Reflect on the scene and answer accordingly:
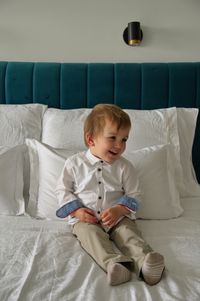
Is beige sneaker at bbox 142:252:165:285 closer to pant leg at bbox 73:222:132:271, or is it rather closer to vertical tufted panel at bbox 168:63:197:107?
pant leg at bbox 73:222:132:271

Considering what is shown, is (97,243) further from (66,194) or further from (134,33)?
(134,33)

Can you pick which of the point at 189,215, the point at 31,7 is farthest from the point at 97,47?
the point at 189,215

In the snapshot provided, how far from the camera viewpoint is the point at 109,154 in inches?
53.3

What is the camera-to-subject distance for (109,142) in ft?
4.33

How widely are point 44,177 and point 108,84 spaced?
0.70 meters

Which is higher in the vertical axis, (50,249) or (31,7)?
(31,7)

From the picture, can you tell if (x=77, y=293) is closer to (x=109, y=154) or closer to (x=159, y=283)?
(x=159, y=283)

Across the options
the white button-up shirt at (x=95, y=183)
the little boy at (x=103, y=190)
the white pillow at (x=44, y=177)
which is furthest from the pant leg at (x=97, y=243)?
the white pillow at (x=44, y=177)

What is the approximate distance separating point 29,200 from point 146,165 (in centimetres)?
55

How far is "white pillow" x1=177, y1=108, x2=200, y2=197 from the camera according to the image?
177cm

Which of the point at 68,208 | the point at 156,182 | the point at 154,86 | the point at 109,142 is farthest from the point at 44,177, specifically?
the point at 154,86

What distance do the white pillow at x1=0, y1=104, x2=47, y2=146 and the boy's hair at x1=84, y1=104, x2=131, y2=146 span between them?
503 millimetres

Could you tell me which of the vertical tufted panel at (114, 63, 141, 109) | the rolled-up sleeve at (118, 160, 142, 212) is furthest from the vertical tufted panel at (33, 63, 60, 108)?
the rolled-up sleeve at (118, 160, 142, 212)

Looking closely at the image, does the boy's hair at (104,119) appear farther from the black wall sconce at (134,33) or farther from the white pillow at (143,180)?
the black wall sconce at (134,33)
